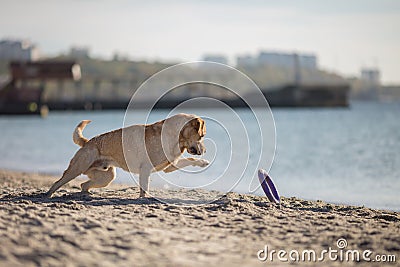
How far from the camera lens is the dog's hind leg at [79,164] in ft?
33.5

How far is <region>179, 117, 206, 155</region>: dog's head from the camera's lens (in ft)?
30.7

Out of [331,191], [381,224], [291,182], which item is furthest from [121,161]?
[291,182]

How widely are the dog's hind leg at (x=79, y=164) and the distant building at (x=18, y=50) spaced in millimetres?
135451

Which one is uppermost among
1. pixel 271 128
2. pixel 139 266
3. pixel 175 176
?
pixel 271 128

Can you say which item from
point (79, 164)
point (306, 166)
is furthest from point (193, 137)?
point (306, 166)

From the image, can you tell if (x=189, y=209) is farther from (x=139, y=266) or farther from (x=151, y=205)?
(x=139, y=266)

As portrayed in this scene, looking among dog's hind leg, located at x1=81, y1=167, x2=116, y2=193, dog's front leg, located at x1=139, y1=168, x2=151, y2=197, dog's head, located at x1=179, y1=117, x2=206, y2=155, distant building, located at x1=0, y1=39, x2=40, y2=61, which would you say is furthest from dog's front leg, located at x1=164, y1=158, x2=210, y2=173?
distant building, located at x1=0, y1=39, x2=40, y2=61

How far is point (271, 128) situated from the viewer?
1188cm

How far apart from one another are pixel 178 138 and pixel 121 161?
119cm

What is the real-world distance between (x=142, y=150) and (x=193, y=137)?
0.95 m

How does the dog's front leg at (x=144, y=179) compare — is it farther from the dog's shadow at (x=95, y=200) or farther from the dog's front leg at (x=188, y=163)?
the dog's front leg at (x=188, y=163)

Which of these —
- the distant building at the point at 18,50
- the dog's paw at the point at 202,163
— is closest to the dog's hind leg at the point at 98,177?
the dog's paw at the point at 202,163

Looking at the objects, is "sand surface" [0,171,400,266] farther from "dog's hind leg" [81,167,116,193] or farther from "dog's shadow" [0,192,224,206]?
"dog's hind leg" [81,167,116,193]

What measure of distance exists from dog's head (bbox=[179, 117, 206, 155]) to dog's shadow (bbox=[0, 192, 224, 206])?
0.86 meters
